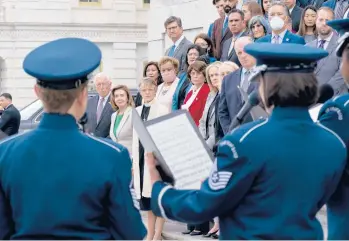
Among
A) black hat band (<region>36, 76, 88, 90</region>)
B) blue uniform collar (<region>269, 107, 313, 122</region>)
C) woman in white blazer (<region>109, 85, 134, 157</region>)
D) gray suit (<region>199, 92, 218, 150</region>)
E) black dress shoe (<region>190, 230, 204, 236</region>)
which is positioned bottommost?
black dress shoe (<region>190, 230, 204, 236</region>)

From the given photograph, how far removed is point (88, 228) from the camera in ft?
13.7

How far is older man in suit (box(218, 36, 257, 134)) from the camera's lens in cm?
970

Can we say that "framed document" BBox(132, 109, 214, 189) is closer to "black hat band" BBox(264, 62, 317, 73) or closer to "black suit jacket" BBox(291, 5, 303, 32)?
"black hat band" BBox(264, 62, 317, 73)

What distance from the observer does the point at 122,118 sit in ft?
38.3

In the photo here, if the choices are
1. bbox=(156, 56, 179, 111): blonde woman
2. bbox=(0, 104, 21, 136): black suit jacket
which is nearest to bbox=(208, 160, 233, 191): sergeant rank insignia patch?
bbox=(156, 56, 179, 111): blonde woman

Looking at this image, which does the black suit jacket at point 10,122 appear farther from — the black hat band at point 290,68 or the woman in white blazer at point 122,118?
the black hat band at point 290,68

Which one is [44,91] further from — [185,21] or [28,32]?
[28,32]

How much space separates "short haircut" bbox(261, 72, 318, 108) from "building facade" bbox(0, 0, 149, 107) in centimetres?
3651

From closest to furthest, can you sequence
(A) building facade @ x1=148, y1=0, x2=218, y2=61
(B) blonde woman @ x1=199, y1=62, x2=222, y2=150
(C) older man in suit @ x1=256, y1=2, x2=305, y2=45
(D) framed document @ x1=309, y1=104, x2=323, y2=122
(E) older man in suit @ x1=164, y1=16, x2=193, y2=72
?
(D) framed document @ x1=309, y1=104, x2=323, y2=122 < (B) blonde woman @ x1=199, y1=62, x2=222, y2=150 < (C) older man in suit @ x1=256, y1=2, x2=305, y2=45 < (E) older man in suit @ x1=164, y1=16, x2=193, y2=72 < (A) building facade @ x1=148, y1=0, x2=218, y2=61

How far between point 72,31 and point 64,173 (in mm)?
38830

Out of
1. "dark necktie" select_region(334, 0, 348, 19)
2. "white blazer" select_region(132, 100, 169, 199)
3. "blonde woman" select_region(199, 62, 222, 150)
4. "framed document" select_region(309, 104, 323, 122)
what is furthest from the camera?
"dark necktie" select_region(334, 0, 348, 19)

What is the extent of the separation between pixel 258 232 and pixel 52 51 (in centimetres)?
116

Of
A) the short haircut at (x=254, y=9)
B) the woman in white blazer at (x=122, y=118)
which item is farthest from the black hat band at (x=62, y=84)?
the short haircut at (x=254, y=9)

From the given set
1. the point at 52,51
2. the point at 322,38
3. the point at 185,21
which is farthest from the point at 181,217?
the point at 185,21
